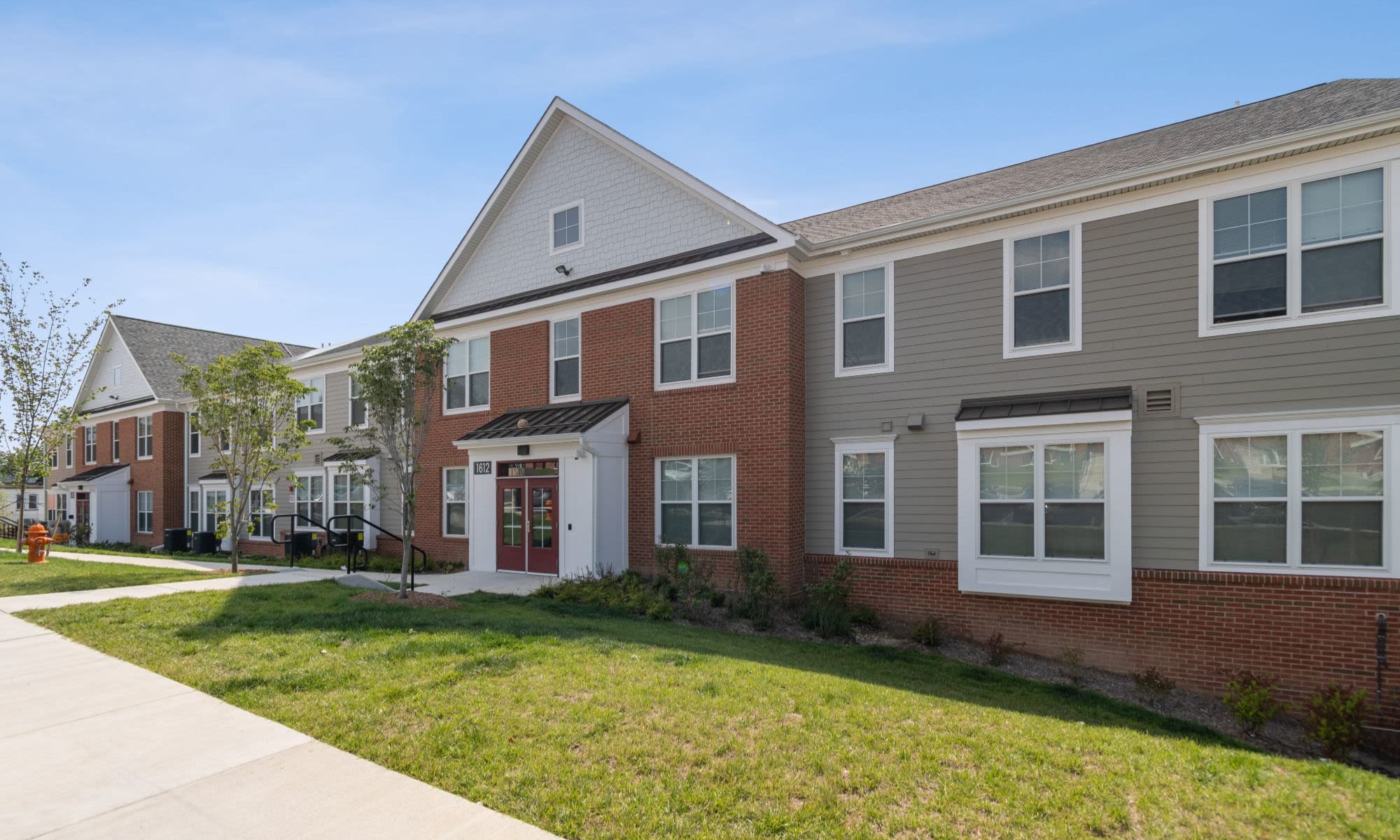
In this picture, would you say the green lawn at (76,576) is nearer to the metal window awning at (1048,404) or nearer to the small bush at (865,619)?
the small bush at (865,619)

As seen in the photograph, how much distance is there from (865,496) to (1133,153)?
6837 mm

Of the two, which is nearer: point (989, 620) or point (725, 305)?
point (989, 620)

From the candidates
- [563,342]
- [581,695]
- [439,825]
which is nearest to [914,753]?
[581,695]

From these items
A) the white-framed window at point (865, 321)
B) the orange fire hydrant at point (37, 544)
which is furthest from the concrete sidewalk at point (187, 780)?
the orange fire hydrant at point (37, 544)

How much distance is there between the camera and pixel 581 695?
621 cm

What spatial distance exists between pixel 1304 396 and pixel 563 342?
12571 mm

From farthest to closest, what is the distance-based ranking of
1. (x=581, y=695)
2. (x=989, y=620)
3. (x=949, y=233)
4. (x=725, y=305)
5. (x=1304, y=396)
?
(x=725, y=305)
(x=949, y=233)
(x=989, y=620)
(x=1304, y=396)
(x=581, y=695)

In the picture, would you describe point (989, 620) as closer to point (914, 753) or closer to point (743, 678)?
point (743, 678)

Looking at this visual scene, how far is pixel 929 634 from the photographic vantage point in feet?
35.4

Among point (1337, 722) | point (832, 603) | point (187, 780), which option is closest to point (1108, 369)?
point (1337, 722)

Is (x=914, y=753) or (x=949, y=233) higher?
(x=949, y=233)

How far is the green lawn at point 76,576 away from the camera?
40.4 ft

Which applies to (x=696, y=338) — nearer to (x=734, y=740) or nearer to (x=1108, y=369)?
(x=1108, y=369)

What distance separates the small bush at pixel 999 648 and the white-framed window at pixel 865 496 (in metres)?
1.99
